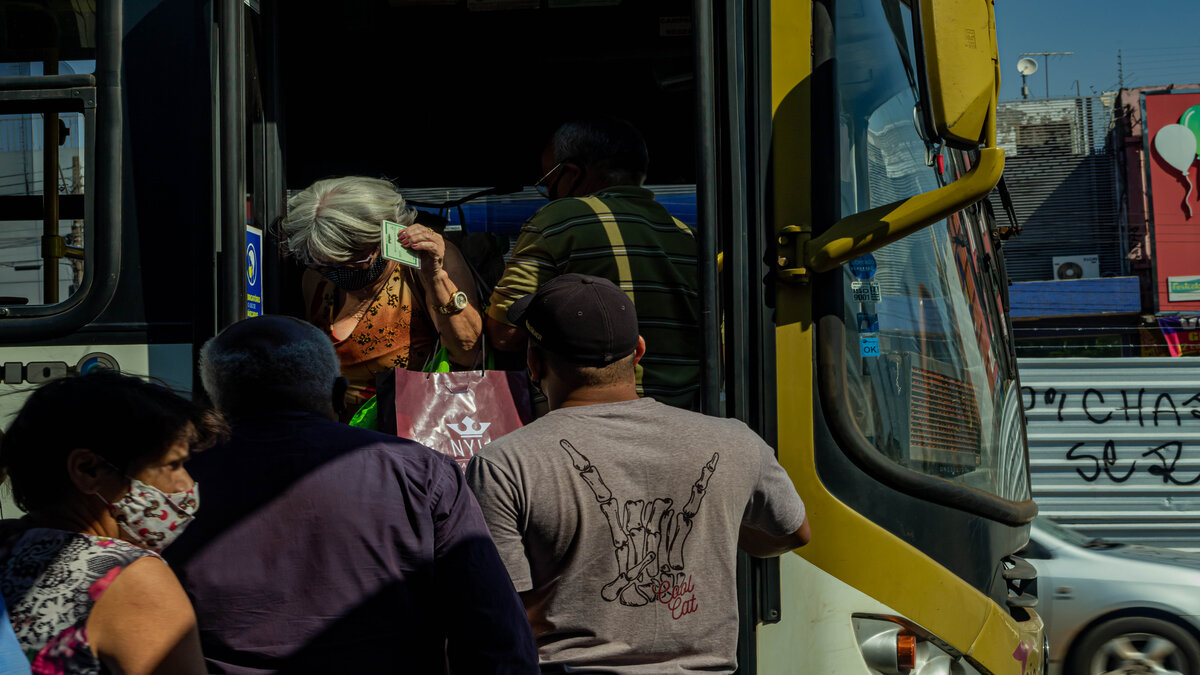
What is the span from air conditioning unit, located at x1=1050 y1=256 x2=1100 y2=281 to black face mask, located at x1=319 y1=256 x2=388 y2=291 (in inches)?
1141

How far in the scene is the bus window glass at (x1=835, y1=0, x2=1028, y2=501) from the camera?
2.60m

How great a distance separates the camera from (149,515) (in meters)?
1.74

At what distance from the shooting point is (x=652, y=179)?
4.77 m

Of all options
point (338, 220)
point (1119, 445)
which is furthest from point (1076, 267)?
point (338, 220)

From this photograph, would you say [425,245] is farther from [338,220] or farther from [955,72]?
[955,72]

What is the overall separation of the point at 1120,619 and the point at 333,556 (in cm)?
598

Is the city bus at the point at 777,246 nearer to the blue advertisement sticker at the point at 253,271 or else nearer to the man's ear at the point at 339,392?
the blue advertisement sticker at the point at 253,271

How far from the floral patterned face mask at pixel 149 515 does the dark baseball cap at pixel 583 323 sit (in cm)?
80

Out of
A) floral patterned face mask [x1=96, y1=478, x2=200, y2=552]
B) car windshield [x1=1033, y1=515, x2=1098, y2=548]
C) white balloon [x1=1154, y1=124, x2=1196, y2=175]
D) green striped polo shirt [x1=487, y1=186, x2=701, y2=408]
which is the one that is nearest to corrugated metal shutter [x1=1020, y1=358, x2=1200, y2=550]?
car windshield [x1=1033, y1=515, x2=1098, y2=548]

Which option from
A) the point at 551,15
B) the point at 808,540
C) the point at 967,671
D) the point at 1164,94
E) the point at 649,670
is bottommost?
the point at 967,671

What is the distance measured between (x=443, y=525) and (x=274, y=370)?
455mm

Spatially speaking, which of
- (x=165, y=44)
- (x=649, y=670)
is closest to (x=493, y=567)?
(x=649, y=670)

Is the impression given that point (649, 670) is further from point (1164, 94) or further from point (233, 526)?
point (1164, 94)

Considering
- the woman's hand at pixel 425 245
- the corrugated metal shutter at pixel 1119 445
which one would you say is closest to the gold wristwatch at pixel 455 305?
the woman's hand at pixel 425 245
